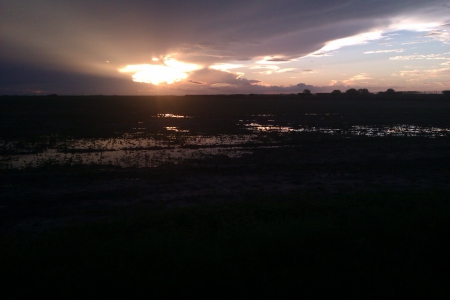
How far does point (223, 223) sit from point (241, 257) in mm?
2118

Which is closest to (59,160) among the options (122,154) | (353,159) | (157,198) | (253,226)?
(122,154)

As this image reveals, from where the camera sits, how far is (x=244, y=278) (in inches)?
201

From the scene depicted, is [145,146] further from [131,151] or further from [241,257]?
[241,257]

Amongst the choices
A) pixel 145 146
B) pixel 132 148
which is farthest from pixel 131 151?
pixel 145 146

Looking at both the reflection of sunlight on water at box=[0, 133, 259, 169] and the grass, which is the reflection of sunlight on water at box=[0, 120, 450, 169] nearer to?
the reflection of sunlight on water at box=[0, 133, 259, 169]

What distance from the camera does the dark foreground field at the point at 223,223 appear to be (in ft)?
16.6

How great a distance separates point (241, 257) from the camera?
561cm

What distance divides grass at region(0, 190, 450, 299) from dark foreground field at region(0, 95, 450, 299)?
0.08 ft

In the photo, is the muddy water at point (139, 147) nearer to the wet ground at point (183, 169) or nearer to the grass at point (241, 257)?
the wet ground at point (183, 169)

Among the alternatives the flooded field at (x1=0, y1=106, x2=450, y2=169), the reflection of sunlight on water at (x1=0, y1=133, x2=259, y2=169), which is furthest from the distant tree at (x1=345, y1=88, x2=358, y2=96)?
the reflection of sunlight on water at (x1=0, y1=133, x2=259, y2=169)

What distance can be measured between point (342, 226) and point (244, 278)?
2872 mm

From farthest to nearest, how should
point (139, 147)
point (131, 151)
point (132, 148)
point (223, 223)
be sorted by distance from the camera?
point (139, 147) < point (132, 148) < point (131, 151) < point (223, 223)

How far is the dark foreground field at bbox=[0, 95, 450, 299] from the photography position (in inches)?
199

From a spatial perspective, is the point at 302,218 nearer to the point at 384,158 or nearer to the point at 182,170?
the point at 182,170
